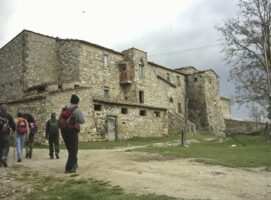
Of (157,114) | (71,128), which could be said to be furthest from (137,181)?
(157,114)

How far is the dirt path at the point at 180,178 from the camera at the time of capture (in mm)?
7781

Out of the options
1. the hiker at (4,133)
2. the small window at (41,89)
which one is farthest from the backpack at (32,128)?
Result: the small window at (41,89)

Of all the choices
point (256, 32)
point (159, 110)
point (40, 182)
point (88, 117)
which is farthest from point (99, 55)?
point (40, 182)

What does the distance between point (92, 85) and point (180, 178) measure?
25.8m

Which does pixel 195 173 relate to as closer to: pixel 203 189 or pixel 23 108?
pixel 203 189

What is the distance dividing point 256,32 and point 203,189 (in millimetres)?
22477

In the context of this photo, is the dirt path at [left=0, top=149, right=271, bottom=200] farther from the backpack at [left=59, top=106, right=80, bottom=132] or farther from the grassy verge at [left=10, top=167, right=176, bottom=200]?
the backpack at [left=59, top=106, right=80, bottom=132]

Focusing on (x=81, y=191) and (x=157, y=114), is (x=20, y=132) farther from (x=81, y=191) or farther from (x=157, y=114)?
(x=157, y=114)

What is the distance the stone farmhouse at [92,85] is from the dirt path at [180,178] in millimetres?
12098

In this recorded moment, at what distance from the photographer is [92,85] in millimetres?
34531

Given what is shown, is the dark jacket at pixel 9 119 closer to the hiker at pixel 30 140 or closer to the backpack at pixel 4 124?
the backpack at pixel 4 124

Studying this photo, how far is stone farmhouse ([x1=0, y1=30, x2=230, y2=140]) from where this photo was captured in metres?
25.7

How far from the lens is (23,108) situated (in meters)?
24.0

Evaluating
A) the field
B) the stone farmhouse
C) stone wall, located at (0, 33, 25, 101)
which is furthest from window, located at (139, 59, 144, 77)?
the field
